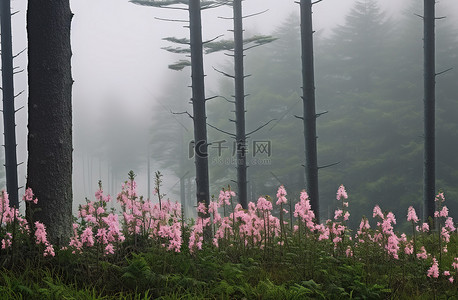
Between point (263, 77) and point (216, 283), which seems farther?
point (263, 77)

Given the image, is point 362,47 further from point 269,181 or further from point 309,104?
point 309,104

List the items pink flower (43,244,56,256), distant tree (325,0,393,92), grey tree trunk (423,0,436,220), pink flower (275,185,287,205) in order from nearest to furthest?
pink flower (43,244,56,256) < pink flower (275,185,287,205) < grey tree trunk (423,0,436,220) < distant tree (325,0,393,92)

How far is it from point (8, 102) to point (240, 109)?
24.2 feet

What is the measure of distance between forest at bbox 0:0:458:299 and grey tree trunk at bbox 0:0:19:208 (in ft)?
0.21

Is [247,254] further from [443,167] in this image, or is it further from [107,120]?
[107,120]

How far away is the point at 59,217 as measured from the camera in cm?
586

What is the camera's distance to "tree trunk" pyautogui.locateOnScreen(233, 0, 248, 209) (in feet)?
41.8

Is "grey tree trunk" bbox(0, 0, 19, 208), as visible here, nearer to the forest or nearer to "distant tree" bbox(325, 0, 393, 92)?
the forest

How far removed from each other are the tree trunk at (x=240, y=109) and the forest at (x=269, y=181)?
0.04 m

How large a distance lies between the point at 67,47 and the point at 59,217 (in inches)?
94.4

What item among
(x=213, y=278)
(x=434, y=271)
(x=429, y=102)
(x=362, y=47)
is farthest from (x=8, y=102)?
(x=362, y=47)

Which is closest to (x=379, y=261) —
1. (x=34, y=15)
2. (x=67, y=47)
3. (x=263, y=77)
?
(x=67, y=47)

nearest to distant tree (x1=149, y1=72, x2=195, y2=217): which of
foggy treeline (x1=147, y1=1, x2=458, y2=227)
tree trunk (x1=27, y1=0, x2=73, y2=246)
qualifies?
foggy treeline (x1=147, y1=1, x2=458, y2=227)

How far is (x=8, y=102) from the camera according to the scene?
13562 millimetres
